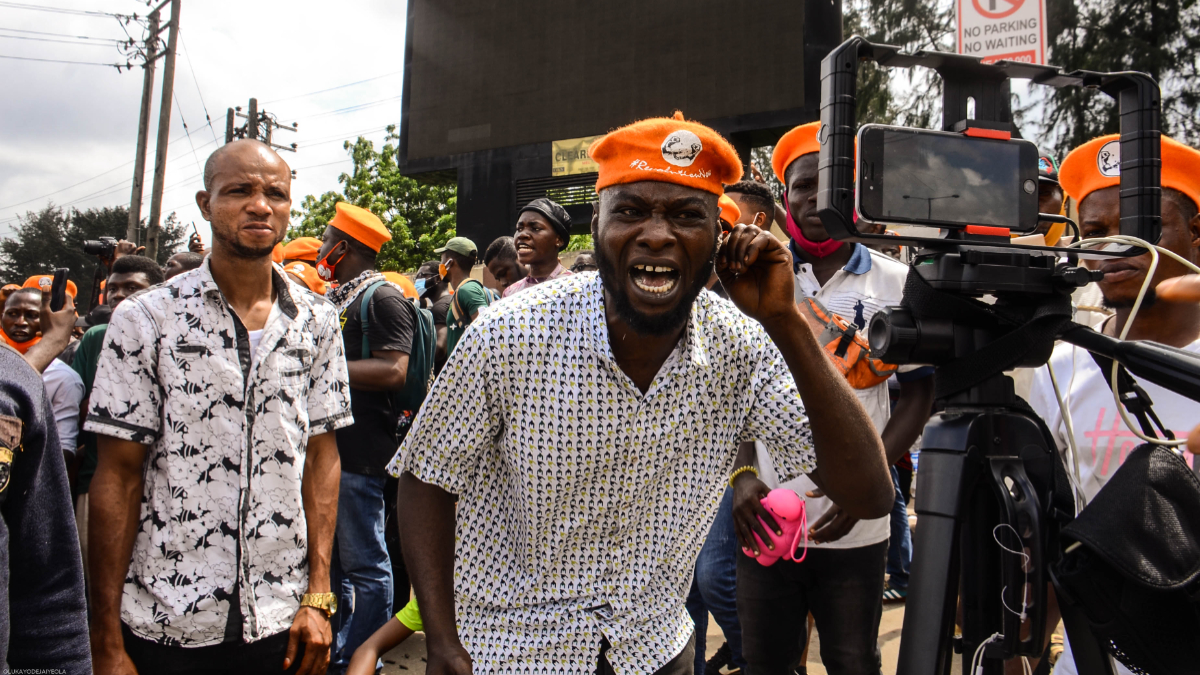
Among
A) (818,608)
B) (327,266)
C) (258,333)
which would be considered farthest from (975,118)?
(327,266)

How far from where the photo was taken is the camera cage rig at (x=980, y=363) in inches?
48.9

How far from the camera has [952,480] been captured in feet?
4.21

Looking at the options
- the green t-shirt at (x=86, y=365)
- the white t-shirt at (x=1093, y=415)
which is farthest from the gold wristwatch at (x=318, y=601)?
the white t-shirt at (x=1093, y=415)

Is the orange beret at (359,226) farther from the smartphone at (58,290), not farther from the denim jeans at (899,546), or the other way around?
the denim jeans at (899,546)

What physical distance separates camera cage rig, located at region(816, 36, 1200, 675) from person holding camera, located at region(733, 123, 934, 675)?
108 cm

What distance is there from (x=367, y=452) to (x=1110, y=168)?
304cm

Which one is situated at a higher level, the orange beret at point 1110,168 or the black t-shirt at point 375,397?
the orange beret at point 1110,168

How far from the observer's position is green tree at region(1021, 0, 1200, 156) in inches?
352

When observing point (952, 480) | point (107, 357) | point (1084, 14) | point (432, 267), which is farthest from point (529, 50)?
point (952, 480)

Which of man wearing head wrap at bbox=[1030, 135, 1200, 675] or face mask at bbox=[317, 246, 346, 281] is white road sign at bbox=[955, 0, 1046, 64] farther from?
face mask at bbox=[317, 246, 346, 281]

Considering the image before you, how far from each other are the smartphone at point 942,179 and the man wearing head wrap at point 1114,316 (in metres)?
0.61

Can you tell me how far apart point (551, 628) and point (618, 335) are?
0.66m

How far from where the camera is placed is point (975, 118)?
1393 millimetres

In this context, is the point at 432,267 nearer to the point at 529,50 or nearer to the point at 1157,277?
the point at 529,50
